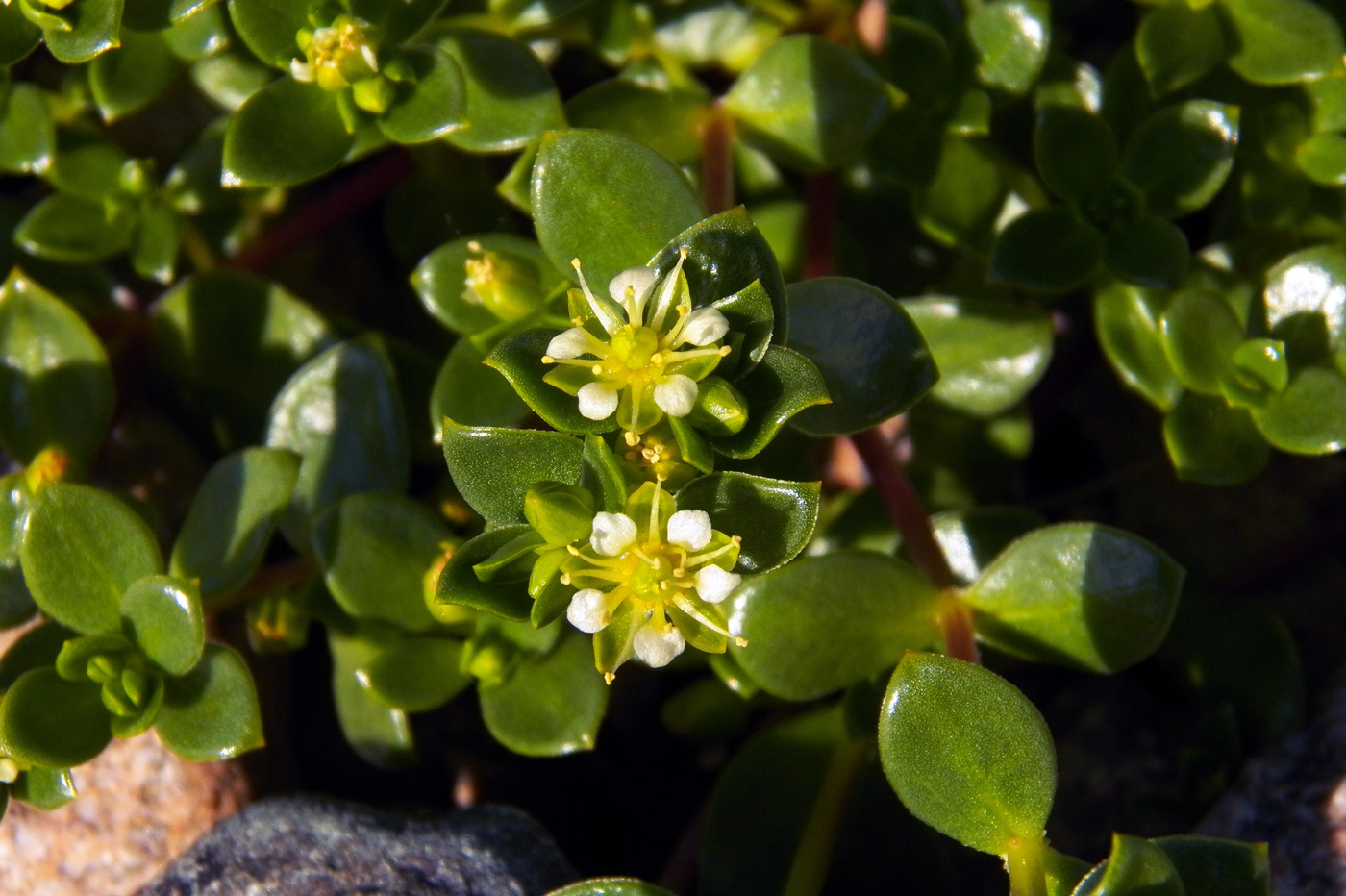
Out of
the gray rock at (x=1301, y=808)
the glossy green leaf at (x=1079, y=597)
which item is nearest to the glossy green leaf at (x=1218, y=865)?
the glossy green leaf at (x=1079, y=597)

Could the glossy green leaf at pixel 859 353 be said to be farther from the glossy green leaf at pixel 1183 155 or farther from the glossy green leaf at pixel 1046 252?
the glossy green leaf at pixel 1183 155

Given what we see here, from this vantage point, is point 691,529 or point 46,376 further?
point 46,376

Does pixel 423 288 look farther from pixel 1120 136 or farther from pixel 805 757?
pixel 1120 136

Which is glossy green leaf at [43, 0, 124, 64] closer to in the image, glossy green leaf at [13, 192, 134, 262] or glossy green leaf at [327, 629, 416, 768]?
glossy green leaf at [13, 192, 134, 262]

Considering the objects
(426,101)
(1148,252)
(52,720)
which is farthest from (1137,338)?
(52,720)

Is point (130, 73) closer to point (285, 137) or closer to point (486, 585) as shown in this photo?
point (285, 137)

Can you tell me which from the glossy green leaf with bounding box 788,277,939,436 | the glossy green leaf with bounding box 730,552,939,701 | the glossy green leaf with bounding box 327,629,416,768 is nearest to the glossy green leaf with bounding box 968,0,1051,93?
the glossy green leaf with bounding box 788,277,939,436
